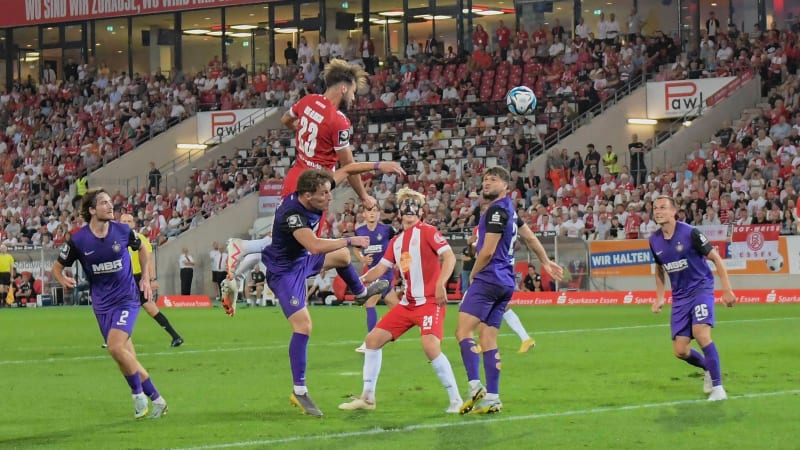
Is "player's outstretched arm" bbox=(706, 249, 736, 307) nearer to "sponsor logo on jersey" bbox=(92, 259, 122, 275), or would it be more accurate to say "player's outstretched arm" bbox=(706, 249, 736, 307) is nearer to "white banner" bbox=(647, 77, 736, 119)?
"sponsor logo on jersey" bbox=(92, 259, 122, 275)

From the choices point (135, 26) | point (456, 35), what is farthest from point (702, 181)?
point (135, 26)

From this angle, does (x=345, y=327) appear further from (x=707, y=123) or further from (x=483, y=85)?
(x=483, y=85)

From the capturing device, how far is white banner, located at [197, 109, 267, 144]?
4972 centimetres

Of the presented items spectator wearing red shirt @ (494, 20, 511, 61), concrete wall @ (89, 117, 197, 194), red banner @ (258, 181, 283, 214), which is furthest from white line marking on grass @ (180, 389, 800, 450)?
concrete wall @ (89, 117, 197, 194)

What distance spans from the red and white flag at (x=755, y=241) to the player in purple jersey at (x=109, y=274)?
2237cm

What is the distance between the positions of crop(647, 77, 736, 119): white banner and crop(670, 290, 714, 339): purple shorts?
28765 millimetres

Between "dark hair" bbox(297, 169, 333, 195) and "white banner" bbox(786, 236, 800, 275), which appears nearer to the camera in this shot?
"dark hair" bbox(297, 169, 333, 195)

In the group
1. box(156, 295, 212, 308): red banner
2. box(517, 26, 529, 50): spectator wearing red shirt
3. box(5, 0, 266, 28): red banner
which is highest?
box(5, 0, 266, 28): red banner

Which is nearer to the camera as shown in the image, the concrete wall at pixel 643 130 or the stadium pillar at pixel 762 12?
the concrete wall at pixel 643 130

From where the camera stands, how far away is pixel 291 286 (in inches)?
490

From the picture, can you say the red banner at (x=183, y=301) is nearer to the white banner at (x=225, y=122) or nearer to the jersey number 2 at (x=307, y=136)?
the white banner at (x=225, y=122)

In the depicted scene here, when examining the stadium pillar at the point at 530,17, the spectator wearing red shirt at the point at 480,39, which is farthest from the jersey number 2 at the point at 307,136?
the stadium pillar at the point at 530,17

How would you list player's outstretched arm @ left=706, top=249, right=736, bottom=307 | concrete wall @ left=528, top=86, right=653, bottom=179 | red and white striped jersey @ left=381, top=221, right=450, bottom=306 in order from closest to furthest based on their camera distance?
red and white striped jersey @ left=381, top=221, right=450, bottom=306, player's outstretched arm @ left=706, top=249, right=736, bottom=307, concrete wall @ left=528, top=86, right=653, bottom=179

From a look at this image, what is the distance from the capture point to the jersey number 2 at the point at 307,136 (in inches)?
526
